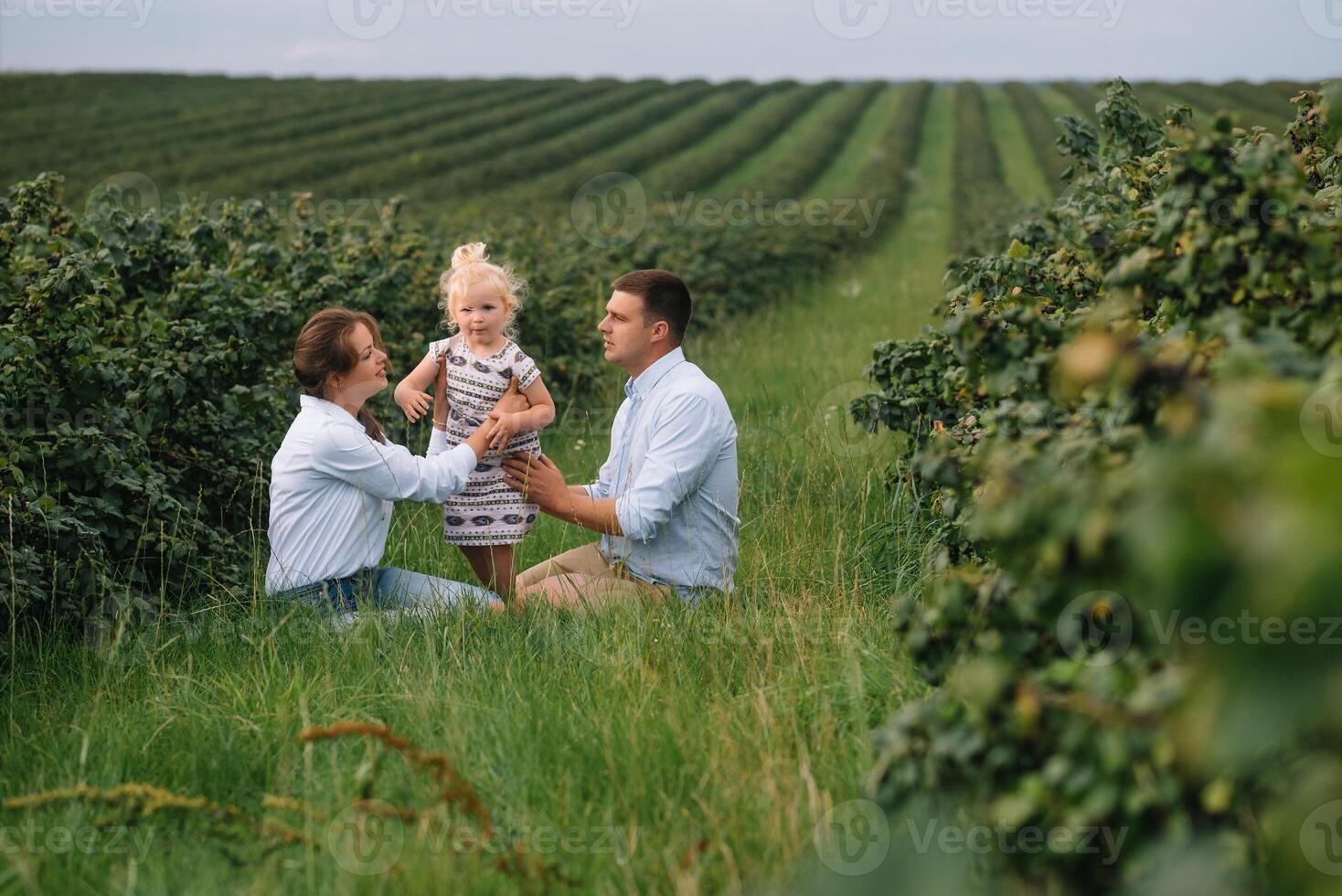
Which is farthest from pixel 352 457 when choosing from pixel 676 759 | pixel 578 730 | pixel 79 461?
pixel 676 759

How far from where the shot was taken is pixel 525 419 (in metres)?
4.55

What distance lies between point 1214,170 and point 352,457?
9.89 ft

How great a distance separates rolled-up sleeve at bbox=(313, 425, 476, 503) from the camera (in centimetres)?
408

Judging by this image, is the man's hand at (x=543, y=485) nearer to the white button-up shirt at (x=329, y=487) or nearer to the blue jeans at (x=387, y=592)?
the white button-up shirt at (x=329, y=487)

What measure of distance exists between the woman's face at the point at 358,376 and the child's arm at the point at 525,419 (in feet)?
1.58

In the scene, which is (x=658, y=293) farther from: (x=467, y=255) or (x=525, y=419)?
(x=467, y=255)

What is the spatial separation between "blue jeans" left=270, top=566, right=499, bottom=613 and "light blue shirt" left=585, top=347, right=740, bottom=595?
0.63 meters

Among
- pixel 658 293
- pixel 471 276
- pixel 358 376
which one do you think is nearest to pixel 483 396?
pixel 471 276

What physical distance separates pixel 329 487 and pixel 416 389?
0.70m

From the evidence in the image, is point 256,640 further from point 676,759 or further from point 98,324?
point 98,324

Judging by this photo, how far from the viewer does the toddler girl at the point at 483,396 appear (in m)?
4.61

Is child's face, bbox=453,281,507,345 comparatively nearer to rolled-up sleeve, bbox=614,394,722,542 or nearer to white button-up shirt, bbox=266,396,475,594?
white button-up shirt, bbox=266,396,475,594

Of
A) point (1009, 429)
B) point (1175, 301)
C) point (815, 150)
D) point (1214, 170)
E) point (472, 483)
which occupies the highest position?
point (815, 150)

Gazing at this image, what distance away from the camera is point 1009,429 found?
7.80 feet
